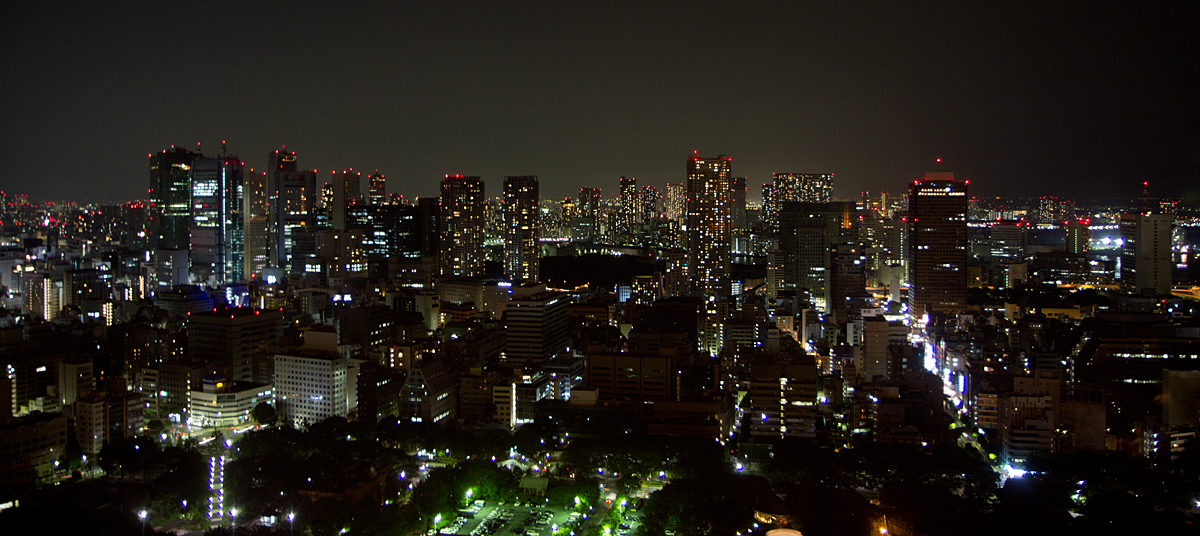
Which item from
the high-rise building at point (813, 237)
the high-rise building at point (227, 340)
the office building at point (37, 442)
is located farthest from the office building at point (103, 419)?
the high-rise building at point (813, 237)

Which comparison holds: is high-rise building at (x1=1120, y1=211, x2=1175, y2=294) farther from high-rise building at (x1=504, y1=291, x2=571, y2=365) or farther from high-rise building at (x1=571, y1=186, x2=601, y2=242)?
high-rise building at (x1=571, y1=186, x2=601, y2=242)

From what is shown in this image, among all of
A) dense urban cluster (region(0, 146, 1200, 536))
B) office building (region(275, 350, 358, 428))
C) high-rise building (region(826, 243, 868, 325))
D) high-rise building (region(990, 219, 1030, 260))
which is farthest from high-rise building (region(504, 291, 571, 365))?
high-rise building (region(990, 219, 1030, 260))

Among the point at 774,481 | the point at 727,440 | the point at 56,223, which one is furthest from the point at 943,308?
the point at 56,223

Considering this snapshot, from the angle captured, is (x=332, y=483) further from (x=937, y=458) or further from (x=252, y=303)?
(x=252, y=303)

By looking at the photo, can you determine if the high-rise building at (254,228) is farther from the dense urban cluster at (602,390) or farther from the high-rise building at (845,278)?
the high-rise building at (845,278)

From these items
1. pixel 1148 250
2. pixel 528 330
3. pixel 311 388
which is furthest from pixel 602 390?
pixel 1148 250
